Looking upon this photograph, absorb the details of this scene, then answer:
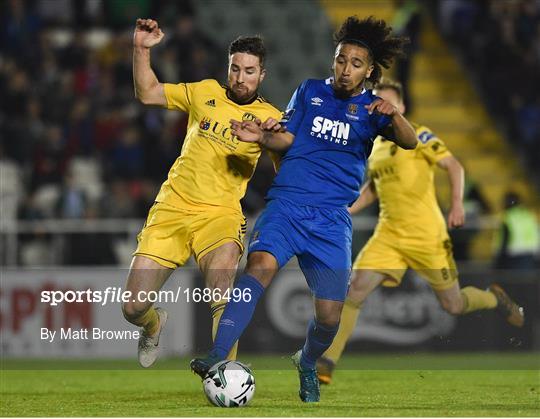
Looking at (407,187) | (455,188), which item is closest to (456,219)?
(455,188)

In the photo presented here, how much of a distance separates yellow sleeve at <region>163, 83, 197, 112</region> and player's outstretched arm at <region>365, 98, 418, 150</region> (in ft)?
4.26

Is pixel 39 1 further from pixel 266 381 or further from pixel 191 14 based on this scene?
pixel 266 381

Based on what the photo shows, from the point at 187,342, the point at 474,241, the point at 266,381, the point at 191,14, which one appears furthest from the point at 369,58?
the point at 191,14

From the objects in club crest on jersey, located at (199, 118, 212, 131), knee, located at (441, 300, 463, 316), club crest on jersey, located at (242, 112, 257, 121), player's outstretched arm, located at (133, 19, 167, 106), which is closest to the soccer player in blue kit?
club crest on jersey, located at (242, 112, 257, 121)

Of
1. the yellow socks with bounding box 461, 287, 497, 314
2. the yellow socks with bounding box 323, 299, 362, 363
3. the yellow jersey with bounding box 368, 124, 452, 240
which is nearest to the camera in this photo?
the yellow socks with bounding box 323, 299, 362, 363

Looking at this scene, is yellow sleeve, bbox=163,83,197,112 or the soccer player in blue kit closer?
the soccer player in blue kit

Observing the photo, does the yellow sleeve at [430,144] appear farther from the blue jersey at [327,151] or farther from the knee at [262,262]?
the knee at [262,262]

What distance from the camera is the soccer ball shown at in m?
7.88

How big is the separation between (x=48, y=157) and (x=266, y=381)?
22.3 feet

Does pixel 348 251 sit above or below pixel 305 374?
above

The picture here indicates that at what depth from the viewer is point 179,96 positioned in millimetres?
8953

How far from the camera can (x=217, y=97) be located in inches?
352

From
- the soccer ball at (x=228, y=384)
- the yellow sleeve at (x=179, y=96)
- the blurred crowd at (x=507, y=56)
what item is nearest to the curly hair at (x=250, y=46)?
the yellow sleeve at (x=179, y=96)

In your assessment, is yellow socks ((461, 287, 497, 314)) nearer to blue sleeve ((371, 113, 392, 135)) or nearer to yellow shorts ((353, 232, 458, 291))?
yellow shorts ((353, 232, 458, 291))
